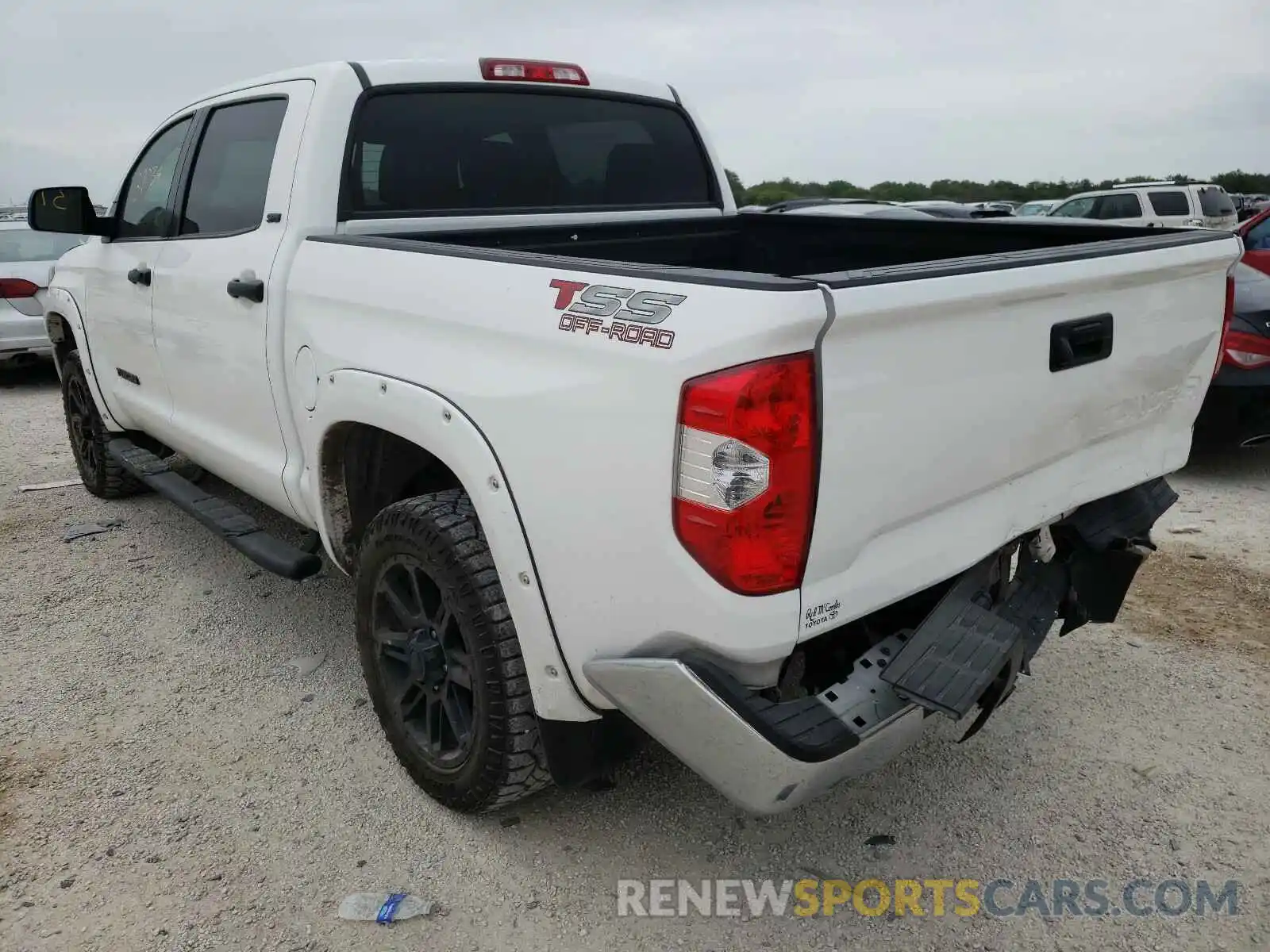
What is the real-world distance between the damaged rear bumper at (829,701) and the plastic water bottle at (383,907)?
2.66 ft

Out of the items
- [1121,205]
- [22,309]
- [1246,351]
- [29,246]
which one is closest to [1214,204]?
[1121,205]

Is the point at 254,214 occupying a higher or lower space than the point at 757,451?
higher

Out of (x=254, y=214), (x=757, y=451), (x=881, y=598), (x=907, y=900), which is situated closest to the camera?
(x=757, y=451)

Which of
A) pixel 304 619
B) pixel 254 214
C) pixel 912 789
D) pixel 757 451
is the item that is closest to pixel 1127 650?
pixel 912 789

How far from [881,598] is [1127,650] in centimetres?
205

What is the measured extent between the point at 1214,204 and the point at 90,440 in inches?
707

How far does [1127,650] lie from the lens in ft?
11.9

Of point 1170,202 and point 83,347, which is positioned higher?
point 83,347

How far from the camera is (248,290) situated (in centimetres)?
313

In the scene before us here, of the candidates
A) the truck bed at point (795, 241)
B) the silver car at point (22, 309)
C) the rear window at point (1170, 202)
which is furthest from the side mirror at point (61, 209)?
the rear window at point (1170, 202)

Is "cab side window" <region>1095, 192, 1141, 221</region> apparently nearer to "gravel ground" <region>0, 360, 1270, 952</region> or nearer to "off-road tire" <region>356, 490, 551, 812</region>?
"gravel ground" <region>0, 360, 1270, 952</region>

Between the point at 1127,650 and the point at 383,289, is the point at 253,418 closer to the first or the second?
the point at 383,289

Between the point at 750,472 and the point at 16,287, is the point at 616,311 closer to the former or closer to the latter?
the point at 750,472

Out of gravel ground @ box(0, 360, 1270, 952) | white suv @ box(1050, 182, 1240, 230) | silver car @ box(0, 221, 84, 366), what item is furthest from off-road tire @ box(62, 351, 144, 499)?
white suv @ box(1050, 182, 1240, 230)
